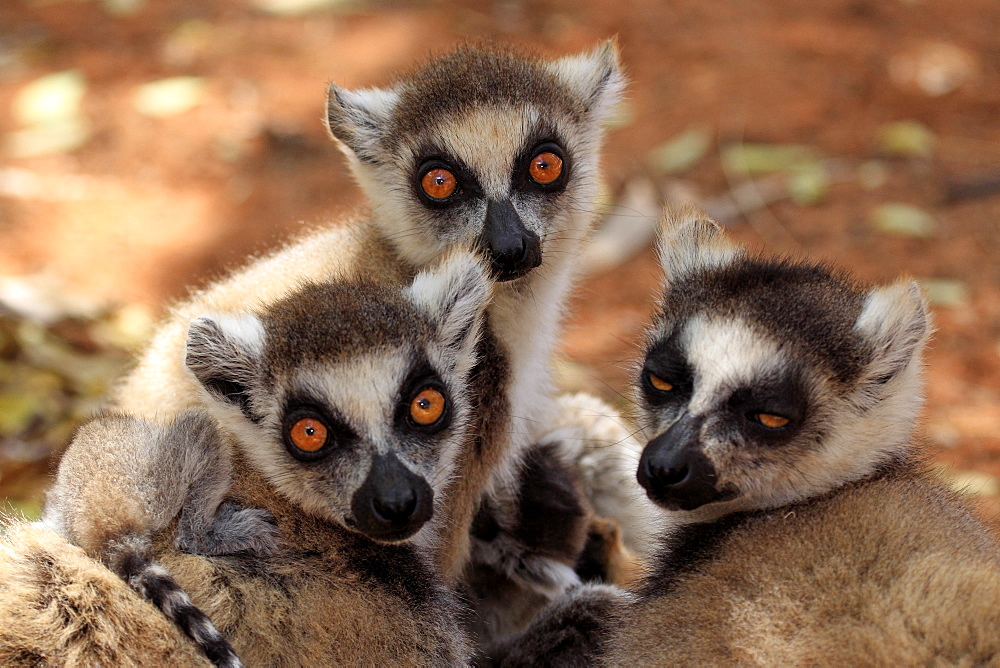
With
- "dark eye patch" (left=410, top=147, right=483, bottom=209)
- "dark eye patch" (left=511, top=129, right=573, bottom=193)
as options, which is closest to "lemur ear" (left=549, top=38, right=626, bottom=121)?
"dark eye patch" (left=511, top=129, right=573, bottom=193)

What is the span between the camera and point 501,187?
4512 millimetres

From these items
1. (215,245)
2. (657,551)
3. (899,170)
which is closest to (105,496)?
(657,551)

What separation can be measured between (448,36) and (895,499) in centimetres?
884

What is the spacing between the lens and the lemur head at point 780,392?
11.1ft

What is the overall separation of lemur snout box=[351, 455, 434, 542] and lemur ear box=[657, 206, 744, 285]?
1413mm

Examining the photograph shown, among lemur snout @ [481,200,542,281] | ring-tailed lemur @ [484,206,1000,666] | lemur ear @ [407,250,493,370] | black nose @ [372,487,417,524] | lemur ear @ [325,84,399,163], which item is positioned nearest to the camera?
ring-tailed lemur @ [484,206,1000,666]

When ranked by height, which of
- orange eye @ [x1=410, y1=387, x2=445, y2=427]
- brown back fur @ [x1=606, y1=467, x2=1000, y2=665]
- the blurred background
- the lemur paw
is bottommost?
the blurred background

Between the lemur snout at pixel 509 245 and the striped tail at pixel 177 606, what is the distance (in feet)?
6.07

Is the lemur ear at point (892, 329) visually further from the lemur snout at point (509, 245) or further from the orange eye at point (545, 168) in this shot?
the orange eye at point (545, 168)

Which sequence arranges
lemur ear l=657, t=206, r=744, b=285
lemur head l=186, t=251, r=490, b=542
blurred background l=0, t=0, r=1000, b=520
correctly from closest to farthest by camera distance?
lemur head l=186, t=251, r=490, b=542
lemur ear l=657, t=206, r=744, b=285
blurred background l=0, t=0, r=1000, b=520

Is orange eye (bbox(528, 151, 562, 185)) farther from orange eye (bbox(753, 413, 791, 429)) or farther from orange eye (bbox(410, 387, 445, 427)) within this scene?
orange eye (bbox(753, 413, 791, 429))

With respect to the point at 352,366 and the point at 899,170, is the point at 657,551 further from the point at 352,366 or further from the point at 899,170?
the point at 899,170

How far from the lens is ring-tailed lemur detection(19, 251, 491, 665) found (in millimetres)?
3236

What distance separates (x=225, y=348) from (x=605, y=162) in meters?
6.46
